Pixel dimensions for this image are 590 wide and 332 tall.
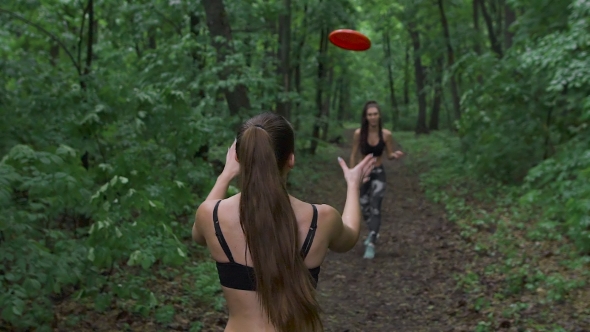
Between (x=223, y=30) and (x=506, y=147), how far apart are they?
658 cm

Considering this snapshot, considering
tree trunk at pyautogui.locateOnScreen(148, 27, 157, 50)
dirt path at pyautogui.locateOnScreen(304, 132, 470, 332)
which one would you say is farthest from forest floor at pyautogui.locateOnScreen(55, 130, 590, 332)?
tree trunk at pyautogui.locateOnScreen(148, 27, 157, 50)

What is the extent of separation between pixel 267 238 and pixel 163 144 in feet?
17.1

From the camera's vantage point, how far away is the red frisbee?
698 centimetres

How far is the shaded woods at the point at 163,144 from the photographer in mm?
4719

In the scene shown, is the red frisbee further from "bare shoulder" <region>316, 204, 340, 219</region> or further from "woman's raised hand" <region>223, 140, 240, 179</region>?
"bare shoulder" <region>316, 204, 340, 219</region>

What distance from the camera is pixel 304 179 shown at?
1670cm

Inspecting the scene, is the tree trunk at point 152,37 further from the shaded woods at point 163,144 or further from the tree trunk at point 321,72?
the tree trunk at point 321,72

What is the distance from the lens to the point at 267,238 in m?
2.33

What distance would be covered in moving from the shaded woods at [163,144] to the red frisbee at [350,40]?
6.49 feet

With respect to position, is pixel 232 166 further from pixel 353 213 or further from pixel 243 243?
pixel 353 213

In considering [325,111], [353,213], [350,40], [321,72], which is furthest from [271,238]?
[325,111]

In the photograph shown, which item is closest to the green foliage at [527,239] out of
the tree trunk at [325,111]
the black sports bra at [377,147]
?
the black sports bra at [377,147]

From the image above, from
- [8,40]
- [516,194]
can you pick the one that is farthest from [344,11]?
[8,40]

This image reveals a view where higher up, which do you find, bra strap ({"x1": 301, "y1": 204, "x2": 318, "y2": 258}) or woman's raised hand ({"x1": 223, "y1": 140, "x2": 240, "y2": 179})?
woman's raised hand ({"x1": 223, "y1": 140, "x2": 240, "y2": 179})
